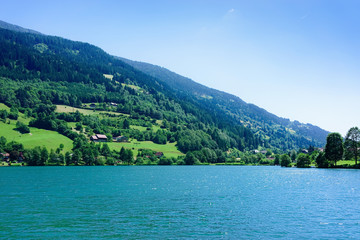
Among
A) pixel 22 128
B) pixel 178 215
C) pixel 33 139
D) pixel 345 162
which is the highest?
pixel 345 162

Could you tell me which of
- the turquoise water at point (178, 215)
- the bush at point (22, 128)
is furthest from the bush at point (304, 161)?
the bush at point (22, 128)

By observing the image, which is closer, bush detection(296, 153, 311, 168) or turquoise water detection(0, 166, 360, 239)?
turquoise water detection(0, 166, 360, 239)

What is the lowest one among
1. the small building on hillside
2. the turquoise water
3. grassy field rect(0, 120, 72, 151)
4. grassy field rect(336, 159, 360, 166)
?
the small building on hillside

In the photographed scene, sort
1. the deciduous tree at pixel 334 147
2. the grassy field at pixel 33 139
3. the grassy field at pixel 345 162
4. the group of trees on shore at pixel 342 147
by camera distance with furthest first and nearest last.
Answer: the grassy field at pixel 33 139 < the grassy field at pixel 345 162 < the deciduous tree at pixel 334 147 < the group of trees on shore at pixel 342 147

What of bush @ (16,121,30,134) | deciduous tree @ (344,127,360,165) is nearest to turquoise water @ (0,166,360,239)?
deciduous tree @ (344,127,360,165)

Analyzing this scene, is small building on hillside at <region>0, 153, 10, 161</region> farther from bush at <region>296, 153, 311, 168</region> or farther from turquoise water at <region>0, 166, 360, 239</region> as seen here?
bush at <region>296, 153, 311, 168</region>

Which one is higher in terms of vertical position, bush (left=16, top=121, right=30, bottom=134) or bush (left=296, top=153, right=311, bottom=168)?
bush (left=296, top=153, right=311, bottom=168)

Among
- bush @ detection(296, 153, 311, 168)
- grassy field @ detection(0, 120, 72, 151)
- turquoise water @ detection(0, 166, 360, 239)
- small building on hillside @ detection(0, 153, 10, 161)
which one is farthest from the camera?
grassy field @ detection(0, 120, 72, 151)

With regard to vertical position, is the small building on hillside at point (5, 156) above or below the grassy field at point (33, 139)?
below

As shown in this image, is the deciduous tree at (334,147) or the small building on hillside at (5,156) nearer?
the deciduous tree at (334,147)

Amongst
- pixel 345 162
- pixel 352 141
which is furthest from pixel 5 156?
pixel 352 141

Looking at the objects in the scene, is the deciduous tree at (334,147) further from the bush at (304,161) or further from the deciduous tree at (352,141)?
the bush at (304,161)

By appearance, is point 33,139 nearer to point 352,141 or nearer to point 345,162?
point 345,162

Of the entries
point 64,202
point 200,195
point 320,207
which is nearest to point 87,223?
point 64,202
